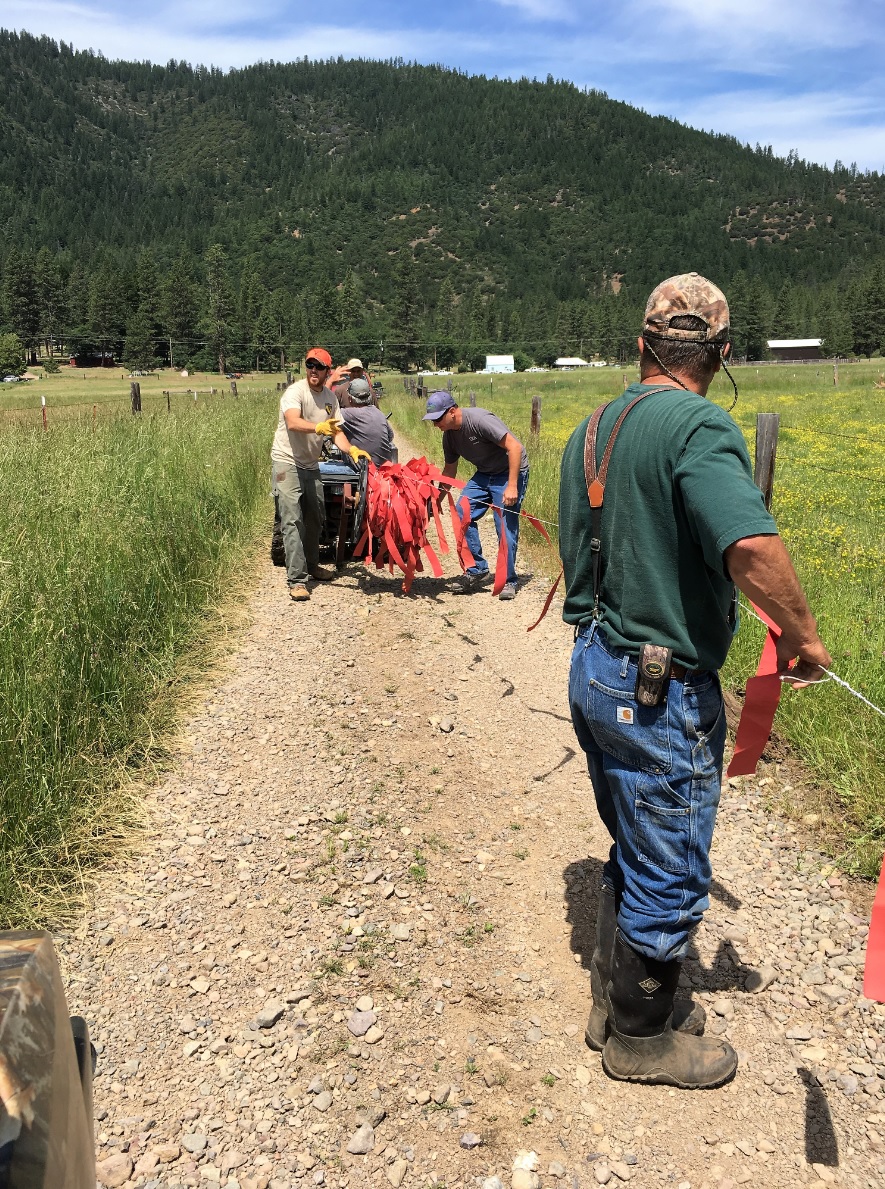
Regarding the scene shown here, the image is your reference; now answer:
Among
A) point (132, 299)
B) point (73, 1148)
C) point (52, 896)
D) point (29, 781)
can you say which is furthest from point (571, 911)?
point (132, 299)

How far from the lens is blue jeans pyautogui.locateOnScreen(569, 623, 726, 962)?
7.62ft

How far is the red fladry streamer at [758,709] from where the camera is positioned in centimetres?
275

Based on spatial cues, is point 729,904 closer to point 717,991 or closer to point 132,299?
point 717,991

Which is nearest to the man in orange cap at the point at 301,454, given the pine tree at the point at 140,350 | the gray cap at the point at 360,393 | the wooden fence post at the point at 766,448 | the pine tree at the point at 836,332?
the gray cap at the point at 360,393

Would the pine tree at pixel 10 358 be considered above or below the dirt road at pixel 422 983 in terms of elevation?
above

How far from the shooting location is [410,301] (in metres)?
114

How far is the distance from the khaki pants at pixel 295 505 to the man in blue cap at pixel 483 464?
131cm

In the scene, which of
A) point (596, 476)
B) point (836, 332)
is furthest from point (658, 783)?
point (836, 332)

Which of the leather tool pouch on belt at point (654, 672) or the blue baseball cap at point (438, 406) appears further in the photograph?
the blue baseball cap at point (438, 406)

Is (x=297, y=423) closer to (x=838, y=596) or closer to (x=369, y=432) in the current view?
(x=369, y=432)

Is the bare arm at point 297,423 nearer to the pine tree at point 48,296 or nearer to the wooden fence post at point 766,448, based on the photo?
the wooden fence post at point 766,448

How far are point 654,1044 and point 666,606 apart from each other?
1386 mm

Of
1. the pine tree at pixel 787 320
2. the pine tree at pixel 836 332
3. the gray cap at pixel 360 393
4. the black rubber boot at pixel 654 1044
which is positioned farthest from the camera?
the pine tree at pixel 787 320

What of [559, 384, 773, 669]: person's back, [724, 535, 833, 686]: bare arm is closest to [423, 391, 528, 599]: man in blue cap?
[559, 384, 773, 669]: person's back
